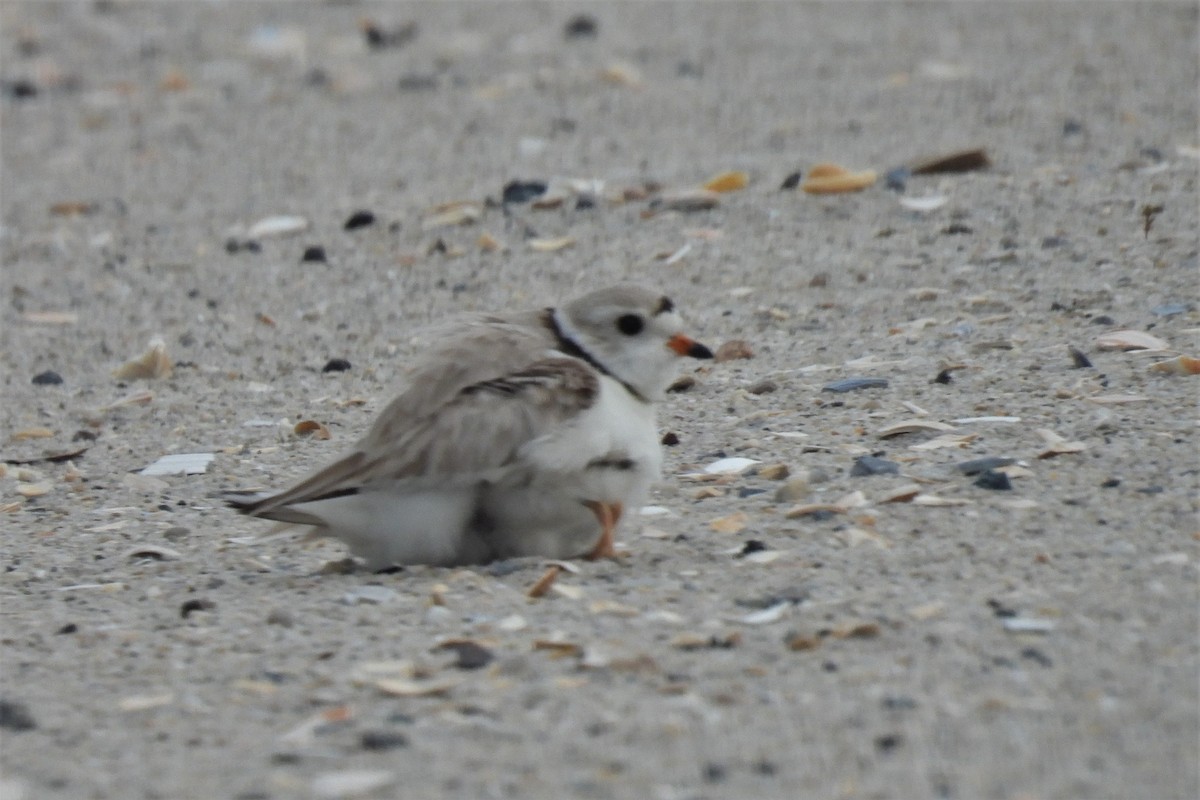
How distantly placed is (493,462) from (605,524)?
0.83 ft

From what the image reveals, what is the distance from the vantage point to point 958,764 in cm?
258

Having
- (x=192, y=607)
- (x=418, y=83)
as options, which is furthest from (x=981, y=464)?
(x=418, y=83)

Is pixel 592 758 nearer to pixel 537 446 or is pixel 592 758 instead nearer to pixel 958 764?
pixel 958 764

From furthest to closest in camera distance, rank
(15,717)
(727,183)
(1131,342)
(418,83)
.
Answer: (418,83) < (727,183) < (1131,342) < (15,717)

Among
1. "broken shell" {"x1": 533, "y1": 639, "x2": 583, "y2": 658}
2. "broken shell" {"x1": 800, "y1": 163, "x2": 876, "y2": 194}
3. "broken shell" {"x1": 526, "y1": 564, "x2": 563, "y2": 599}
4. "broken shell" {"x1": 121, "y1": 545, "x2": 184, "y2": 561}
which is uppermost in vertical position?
"broken shell" {"x1": 800, "y1": 163, "x2": 876, "y2": 194}

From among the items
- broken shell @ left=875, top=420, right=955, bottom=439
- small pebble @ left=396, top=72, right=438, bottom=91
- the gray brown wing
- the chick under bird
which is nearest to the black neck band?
the chick under bird

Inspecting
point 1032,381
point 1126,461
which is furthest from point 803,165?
point 1126,461

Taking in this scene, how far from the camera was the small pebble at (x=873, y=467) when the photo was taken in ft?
13.2

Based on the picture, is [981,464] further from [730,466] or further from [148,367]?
[148,367]

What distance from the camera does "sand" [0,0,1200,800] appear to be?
9.12ft

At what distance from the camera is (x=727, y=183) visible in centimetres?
681

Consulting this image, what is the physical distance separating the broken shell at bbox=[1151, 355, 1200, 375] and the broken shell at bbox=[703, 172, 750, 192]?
8.30 feet

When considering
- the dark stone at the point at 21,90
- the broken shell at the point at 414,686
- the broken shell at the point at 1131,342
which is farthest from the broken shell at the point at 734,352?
the dark stone at the point at 21,90

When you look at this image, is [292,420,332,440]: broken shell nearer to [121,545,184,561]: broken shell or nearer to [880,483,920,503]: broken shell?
[121,545,184,561]: broken shell
